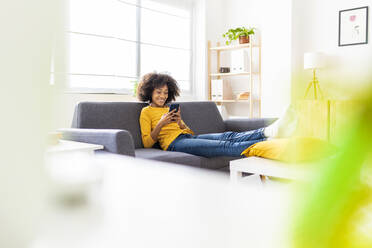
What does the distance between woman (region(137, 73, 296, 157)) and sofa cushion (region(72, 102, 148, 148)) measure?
48mm

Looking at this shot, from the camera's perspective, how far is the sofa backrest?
182 centimetres

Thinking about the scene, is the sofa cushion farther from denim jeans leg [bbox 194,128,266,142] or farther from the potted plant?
the potted plant

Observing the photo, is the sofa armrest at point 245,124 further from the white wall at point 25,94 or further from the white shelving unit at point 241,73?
the white wall at point 25,94

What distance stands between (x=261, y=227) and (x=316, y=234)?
2 cm

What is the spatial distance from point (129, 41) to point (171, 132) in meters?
1.72

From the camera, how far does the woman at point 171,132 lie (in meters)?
1.89

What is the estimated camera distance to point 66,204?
88mm

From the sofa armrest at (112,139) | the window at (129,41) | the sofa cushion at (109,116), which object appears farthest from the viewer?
Result: the window at (129,41)

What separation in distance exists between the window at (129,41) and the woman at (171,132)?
2.71 ft

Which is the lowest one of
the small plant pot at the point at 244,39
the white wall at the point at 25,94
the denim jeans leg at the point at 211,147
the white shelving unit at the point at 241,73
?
the denim jeans leg at the point at 211,147

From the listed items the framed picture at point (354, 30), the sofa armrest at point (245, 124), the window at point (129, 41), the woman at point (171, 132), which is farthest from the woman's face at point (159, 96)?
the framed picture at point (354, 30)

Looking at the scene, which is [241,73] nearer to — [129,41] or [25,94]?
[129,41]

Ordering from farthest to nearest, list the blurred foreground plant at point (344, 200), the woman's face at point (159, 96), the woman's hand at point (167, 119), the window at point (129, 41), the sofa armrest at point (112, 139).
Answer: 1. the window at point (129, 41)
2. the woman's face at point (159, 96)
3. the woman's hand at point (167, 119)
4. the sofa armrest at point (112, 139)
5. the blurred foreground plant at point (344, 200)

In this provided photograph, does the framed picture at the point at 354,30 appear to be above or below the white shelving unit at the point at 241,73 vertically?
below
